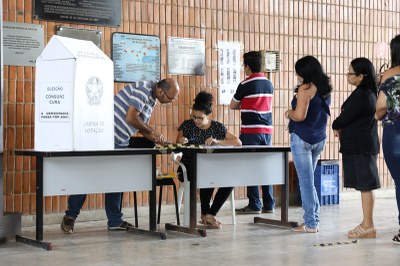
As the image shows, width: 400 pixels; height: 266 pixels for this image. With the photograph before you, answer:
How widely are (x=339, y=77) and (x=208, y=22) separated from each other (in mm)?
2163

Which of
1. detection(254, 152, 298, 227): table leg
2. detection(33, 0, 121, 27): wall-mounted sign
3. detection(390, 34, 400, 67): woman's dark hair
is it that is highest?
detection(33, 0, 121, 27): wall-mounted sign

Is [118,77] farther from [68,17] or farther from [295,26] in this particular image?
[295,26]

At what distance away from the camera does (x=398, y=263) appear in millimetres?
5387

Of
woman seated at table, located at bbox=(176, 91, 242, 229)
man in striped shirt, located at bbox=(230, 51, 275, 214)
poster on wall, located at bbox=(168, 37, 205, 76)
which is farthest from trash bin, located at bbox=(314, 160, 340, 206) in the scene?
woman seated at table, located at bbox=(176, 91, 242, 229)

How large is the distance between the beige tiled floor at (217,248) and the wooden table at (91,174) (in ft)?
0.79

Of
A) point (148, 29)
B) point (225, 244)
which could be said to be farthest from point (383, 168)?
point (225, 244)

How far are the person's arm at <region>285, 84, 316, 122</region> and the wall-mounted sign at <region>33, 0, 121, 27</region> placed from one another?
2308 millimetres

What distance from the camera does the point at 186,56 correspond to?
8.60 m

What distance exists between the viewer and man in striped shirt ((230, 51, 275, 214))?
27.0 ft

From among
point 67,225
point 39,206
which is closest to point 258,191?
point 67,225

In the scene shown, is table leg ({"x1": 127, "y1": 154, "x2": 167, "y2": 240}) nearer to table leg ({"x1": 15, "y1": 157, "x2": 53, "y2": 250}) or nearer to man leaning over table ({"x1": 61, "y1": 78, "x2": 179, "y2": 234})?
man leaning over table ({"x1": 61, "y1": 78, "x2": 179, "y2": 234})

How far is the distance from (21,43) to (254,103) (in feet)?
8.17

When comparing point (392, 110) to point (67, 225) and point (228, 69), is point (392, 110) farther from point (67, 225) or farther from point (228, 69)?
point (228, 69)

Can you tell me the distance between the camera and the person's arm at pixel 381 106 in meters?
6.05
